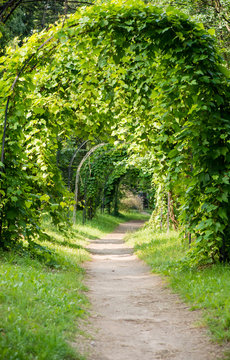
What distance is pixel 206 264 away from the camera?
20.9 feet

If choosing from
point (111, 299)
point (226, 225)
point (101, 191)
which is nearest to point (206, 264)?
point (226, 225)

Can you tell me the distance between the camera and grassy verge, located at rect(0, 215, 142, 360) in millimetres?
3113

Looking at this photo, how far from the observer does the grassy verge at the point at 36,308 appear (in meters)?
3.11

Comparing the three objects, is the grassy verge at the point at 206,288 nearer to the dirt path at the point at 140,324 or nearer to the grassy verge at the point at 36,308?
the dirt path at the point at 140,324

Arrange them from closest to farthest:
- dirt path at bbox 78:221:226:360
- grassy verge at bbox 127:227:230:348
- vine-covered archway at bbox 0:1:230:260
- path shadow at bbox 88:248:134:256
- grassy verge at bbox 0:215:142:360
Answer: grassy verge at bbox 0:215:142:360 < dirt path at bbox 78:221:226:360 < grassy verge at bbox 127:227:230:348 < vine-covered archway at bbox 0:1:230:260 < path shadow at bbox 88:248:134:256

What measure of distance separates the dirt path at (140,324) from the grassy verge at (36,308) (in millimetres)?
276

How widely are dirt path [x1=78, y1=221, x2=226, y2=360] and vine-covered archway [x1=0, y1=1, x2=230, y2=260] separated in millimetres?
1270

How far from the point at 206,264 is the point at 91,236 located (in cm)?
1012

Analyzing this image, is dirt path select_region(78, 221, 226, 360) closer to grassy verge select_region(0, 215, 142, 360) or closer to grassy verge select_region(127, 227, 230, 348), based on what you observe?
grassy verge select_region(127, 227, 230, 348)

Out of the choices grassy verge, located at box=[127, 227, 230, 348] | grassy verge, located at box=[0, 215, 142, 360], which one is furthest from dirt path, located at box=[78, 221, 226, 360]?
grassy verge, located at box=[0, 215, 142, 360]

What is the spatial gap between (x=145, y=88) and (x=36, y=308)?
4.06 meters

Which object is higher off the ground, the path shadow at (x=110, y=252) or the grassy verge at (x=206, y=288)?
the grassy verge at (x=206, y=288)

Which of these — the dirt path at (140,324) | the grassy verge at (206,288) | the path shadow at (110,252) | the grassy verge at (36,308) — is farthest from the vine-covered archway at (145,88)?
the path shadow at (110,252)

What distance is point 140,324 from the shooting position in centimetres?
443
